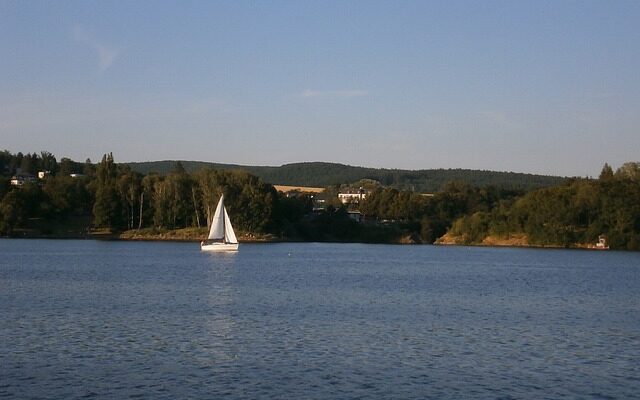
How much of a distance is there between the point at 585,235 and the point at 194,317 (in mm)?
102334

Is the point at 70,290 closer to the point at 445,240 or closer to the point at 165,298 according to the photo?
the point at 165,298

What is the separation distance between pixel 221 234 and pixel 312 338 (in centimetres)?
7858

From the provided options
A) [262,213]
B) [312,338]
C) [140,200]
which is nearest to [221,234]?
[262,213]

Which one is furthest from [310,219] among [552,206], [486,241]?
[552,206]

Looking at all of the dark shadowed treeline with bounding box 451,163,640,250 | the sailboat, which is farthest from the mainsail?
the dark shadowed treeline with bounding box 451,163,640,250

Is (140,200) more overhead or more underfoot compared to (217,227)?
more overhead

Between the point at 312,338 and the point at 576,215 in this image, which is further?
the point at 576,215

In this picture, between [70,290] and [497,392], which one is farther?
[70,290]

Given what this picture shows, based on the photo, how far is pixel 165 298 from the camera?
44.9 meters

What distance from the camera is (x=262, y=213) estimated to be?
134 meters

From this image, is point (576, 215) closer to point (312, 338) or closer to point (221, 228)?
point (221, 228)

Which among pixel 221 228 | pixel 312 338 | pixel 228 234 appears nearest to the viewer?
pixel 312 338

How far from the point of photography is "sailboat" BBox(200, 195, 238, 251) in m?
106

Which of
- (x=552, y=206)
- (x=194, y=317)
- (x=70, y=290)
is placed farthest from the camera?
(x=552, y=206)
